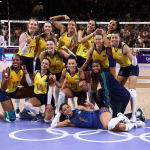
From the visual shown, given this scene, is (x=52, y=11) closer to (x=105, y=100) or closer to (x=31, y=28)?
(x=31, y=28)

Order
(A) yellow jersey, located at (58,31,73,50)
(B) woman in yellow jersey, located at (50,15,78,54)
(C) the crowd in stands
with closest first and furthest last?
(B) woman in yellow jersey, located at (50,15,78,54) < (A) yellow jersey, located at (58,31,73,50) < (C) the crowd in stands

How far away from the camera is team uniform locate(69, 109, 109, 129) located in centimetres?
418

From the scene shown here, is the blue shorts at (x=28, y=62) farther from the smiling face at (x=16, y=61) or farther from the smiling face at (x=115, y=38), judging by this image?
the smiling face at (x=115, y=38)

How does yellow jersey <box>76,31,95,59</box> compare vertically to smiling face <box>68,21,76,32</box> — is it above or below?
below

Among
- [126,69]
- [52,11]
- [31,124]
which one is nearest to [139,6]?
[52,11]

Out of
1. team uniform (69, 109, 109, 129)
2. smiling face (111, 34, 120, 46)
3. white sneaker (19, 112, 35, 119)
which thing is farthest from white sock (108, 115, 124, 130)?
white sneaker (19, 112, 35, 119)

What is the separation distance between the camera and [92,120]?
4.20 meters

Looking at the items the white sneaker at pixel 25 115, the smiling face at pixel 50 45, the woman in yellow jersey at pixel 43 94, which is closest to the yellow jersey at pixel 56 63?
the smiling face at pixel 50 45

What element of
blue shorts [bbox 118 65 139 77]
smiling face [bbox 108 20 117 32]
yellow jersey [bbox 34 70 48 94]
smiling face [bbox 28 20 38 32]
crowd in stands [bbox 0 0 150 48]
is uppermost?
crowd in stands [bbox 0 0 150 48]

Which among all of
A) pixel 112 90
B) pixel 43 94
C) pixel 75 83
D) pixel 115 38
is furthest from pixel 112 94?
pixel 43 94

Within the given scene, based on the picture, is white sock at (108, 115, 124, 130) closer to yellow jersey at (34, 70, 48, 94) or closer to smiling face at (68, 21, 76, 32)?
yellow jersey at (34, 70, 48, 94)

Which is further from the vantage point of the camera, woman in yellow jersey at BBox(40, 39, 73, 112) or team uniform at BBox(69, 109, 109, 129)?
woman in yellow jersey at BBox(40, 39, 73, 112)

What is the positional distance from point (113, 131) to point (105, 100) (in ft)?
1.60

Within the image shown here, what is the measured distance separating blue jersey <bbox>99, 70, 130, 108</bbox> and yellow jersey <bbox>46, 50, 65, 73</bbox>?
1.12 m
